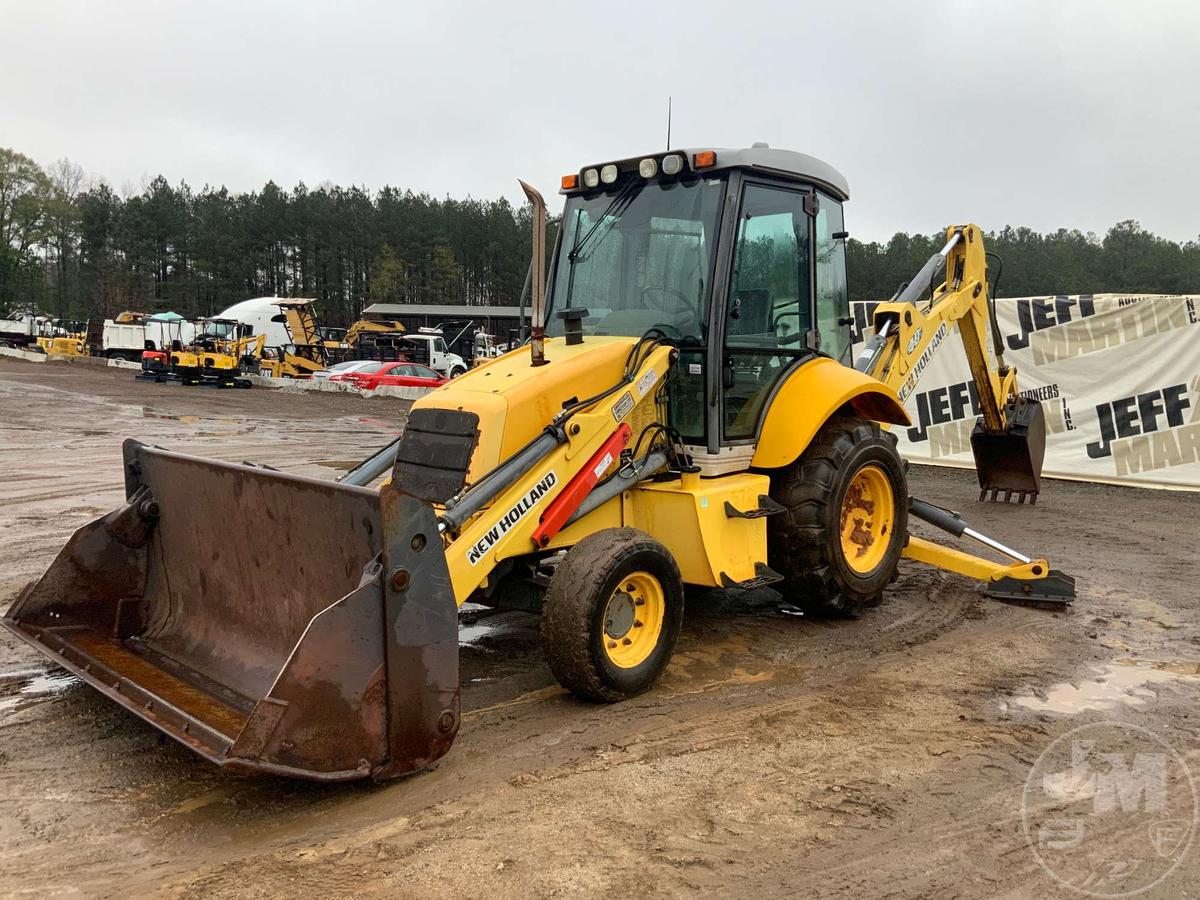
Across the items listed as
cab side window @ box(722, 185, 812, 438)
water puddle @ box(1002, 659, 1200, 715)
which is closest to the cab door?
cab side window @ box(722, 185, 812, 438)

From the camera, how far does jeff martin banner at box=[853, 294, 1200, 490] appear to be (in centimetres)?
1132

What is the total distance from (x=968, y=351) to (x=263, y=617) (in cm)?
624

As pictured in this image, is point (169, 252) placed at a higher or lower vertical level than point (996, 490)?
higher

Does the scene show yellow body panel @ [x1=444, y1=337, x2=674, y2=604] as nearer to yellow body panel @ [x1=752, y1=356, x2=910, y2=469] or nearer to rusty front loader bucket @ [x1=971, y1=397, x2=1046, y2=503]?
yellow body panel @ [x1=752, y1=356, x2=910, y2=469]

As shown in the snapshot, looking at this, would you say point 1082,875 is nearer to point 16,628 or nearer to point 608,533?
point 608,533

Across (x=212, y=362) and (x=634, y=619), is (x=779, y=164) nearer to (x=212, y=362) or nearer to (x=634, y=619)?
(x=634, y=619)

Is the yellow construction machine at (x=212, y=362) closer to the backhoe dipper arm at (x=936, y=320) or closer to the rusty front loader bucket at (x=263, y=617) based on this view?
the backhoe dipper arm at (x=936, y=320)

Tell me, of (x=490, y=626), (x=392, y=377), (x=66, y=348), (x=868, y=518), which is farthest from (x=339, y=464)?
(x=66, y=348)

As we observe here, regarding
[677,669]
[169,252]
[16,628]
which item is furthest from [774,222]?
[169,252]

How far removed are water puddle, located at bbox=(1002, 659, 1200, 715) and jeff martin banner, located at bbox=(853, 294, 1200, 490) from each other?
6524 mm

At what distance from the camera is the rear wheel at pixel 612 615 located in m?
4.04

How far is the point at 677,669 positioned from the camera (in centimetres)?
488

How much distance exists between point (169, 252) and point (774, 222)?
71.7 metres

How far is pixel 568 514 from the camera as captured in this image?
4.45 m
